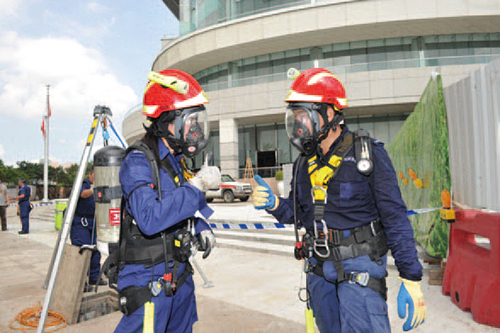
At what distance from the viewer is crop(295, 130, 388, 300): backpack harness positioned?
Answer: 2074 mm

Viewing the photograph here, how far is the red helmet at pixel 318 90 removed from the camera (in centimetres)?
231

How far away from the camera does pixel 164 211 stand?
5.91 feet

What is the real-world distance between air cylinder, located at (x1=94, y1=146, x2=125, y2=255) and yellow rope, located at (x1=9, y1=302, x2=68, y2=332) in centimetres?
90

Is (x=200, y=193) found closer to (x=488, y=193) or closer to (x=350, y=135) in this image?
(x=350, y=135)

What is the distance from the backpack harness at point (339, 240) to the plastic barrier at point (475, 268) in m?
2.17

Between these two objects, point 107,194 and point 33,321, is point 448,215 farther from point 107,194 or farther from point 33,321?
point 33,321

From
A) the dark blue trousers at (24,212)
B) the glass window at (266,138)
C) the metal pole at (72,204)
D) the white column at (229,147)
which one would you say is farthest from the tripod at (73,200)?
the glass window at (266,138)

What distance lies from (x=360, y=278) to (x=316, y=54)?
24849mm

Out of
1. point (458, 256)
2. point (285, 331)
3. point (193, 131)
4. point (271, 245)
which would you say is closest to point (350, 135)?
point (193, 131)

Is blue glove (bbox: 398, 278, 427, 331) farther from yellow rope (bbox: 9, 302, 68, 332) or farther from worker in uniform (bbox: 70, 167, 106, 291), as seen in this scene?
worker in uniform (bbox: 70, 167, 106, 291)

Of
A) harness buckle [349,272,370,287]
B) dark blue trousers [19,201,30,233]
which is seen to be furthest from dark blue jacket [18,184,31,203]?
harness buckle [349,272,370,287]

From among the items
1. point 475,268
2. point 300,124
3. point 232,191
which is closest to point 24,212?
point 232,191

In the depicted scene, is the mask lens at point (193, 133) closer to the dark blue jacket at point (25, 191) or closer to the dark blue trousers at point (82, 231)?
the dark blue trousers at point (82, 231)

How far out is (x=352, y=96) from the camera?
22.3m
